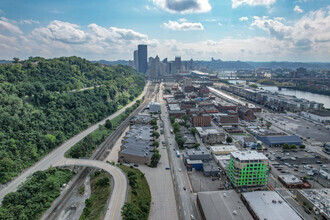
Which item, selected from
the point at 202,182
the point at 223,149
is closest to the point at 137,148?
the point at 202,182

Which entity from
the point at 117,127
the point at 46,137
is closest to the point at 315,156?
the point at 117,127

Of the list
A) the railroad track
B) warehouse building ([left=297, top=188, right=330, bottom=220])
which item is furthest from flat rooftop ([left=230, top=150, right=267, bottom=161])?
the railroad track

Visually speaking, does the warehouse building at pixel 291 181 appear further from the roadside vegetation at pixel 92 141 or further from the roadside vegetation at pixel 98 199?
the roadside vegetation at pixel 92 141

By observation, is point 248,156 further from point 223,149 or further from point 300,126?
point 300,126

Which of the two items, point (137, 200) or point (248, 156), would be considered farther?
point (248, 156)

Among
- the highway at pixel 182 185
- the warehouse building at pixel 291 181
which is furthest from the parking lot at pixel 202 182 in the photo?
the warehouse building at pixel 291 181

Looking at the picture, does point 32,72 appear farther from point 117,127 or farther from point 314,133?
point 314,133
